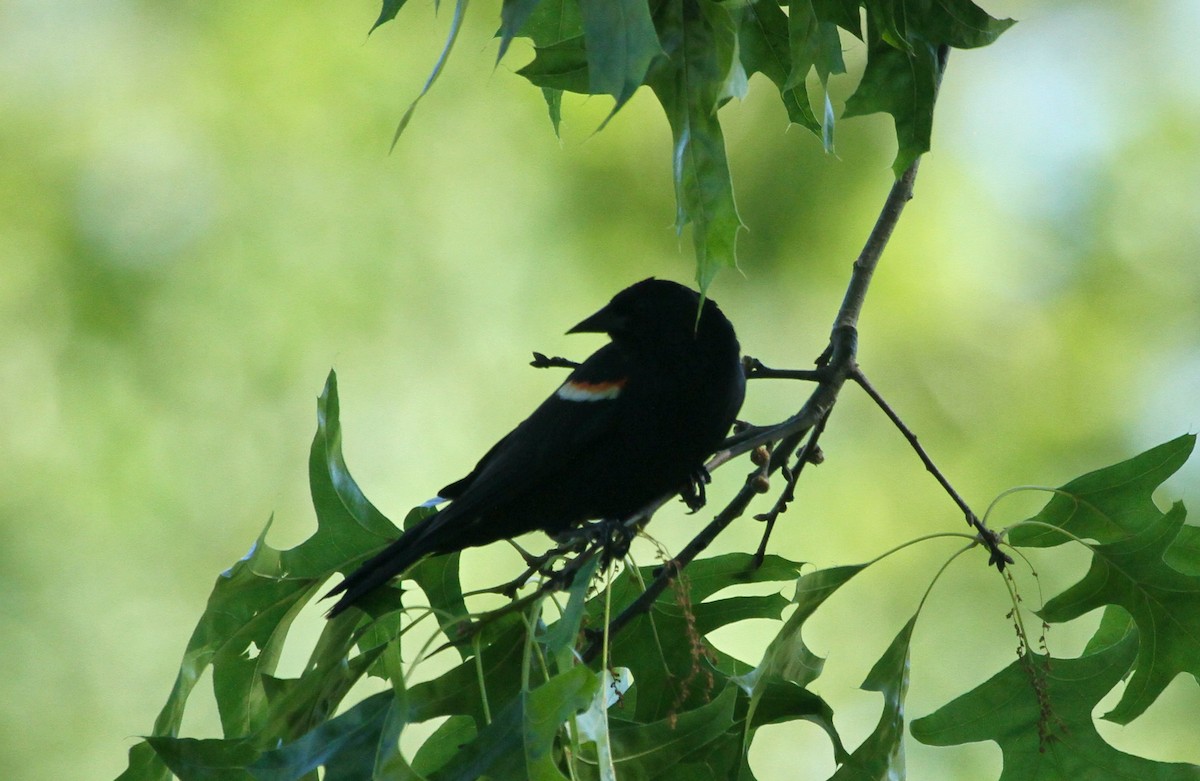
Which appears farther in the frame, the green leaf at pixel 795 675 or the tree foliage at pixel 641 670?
the green leaf at pixel 795 675

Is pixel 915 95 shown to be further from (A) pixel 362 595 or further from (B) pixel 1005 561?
(A) pixel 362 595

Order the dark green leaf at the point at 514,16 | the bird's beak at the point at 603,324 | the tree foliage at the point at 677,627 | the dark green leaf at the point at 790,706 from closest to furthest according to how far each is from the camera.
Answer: the dark green leaf at the point at 514,16 → the tree foliage at the point at 677,627 → the dark green leaf at the point at 790,706 → the bird's beak at the point at 603,324

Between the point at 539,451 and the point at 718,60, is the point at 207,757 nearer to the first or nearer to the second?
the point at 539,451

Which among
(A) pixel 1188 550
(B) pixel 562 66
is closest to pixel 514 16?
(B) pixel 562 66

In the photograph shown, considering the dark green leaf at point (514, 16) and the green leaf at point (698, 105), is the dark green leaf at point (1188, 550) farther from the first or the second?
the dark green leaf at point (514, 16)

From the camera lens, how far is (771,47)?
6.59 ft

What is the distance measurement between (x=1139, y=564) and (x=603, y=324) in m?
1.21

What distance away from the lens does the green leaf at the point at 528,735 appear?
4.46 ft

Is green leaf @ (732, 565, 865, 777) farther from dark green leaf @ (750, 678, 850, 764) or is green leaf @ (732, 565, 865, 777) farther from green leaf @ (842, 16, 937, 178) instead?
green leaf @ (842, 16, 937, 178)

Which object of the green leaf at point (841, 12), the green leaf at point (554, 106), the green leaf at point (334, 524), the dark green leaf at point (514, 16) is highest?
the green leaf at point (554, 106)

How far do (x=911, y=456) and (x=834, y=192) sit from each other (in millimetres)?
1655

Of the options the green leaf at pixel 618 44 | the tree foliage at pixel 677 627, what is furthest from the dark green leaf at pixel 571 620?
the green leaf at pixel 618 44

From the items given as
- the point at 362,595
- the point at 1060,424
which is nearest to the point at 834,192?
the point at 1060,424

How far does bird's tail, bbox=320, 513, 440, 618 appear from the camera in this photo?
1901 millimetres
